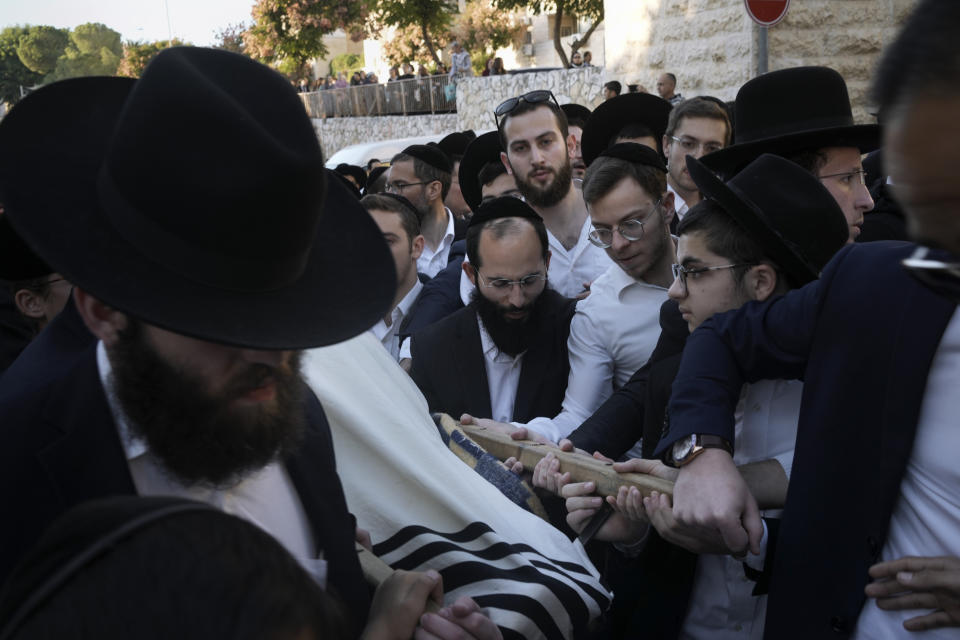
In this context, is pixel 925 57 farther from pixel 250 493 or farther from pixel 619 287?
pixel 619 287

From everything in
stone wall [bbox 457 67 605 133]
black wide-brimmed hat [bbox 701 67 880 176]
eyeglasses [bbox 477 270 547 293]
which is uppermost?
stone wall [bbox 457 67 605 133]

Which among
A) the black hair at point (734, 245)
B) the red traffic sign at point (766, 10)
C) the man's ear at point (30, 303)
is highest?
the red traffic sign at point (766, 10)

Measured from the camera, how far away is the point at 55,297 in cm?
314

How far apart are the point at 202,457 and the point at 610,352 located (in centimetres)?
245

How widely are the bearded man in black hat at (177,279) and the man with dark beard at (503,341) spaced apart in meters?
2.24

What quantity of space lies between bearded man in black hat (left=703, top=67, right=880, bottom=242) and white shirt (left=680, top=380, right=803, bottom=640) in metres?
1.01

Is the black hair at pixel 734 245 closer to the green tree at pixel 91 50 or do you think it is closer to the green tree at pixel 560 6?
the green tree at pixel 560 6

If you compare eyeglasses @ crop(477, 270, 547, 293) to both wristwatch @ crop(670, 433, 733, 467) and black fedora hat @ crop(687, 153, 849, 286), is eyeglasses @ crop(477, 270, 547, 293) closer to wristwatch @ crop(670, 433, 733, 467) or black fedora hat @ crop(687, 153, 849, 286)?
black fedora hat @ crop(687, 153, 849, 286)

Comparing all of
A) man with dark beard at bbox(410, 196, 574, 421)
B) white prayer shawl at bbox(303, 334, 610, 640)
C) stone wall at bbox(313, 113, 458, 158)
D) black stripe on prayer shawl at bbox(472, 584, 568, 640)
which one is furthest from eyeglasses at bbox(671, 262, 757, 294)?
stone wall at bbox(313, 113, 458, 158)

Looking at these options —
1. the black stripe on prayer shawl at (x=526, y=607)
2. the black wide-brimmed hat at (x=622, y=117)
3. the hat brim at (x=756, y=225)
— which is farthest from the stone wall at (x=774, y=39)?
the black stripe on prayer shawl at (x=526, y=607)

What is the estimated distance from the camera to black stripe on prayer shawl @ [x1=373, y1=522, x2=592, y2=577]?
2.19 meters

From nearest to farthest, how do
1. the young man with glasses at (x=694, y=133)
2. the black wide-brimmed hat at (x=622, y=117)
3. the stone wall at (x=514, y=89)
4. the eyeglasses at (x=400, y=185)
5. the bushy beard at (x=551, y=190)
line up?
the young man with glasses at (x=694, y=133) → the bushy beard at (x=551, y=190) → the black wide-brimmed hat at (x=622, y=117) → the eyeglasses at (x=400, y=185) → the stone wall at (x=514, y=89)

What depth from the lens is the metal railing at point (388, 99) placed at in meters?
29.1

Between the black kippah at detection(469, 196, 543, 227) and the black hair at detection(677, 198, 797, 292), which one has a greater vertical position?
the black hair at detection(677, 198, 797, 292)
